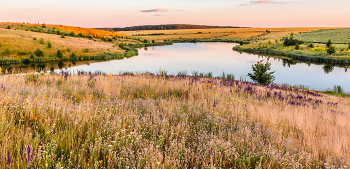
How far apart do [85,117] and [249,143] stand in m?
3.08

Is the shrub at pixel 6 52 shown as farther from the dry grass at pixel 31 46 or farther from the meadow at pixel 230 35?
the meadow at pixel 230 35

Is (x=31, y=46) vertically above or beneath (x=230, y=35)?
beneath

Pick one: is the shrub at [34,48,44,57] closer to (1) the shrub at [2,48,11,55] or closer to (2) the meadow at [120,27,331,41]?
(1) the shrub at [2,48,11,55]

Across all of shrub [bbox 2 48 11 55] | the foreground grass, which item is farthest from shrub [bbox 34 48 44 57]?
the foreground grass

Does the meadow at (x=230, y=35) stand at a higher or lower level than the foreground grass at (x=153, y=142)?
higher

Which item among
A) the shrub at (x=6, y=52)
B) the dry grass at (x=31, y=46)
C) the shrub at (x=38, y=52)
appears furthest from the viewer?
the shrub at (x=38, y=52)

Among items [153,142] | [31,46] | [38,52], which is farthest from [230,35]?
[153,142]

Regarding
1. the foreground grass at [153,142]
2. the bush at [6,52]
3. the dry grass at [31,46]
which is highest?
the dry grass at [31,46]

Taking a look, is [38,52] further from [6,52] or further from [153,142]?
[153,142]

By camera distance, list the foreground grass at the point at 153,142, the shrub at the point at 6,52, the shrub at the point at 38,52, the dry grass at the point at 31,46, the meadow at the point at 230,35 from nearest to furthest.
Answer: the foreground grass at the point at 153,142, the shrub at the point at 6,52, the dry grass at the point at 31,46, the shrub at the point at 38,52, the meadow at the point at 230,35

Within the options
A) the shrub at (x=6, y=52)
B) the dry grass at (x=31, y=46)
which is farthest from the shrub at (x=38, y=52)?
the shrub at (x=6, y=52)

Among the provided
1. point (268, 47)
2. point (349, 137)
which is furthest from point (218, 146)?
point (268, 47)

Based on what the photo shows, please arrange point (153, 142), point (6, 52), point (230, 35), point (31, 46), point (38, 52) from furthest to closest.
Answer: point (230, 35) < point (31, 46) < point (38, 52) < point (6, 52) < point (153, 142)

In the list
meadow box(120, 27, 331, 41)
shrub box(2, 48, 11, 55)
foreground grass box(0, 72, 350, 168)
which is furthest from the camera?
meadow box(120, 27, 331, 41)
